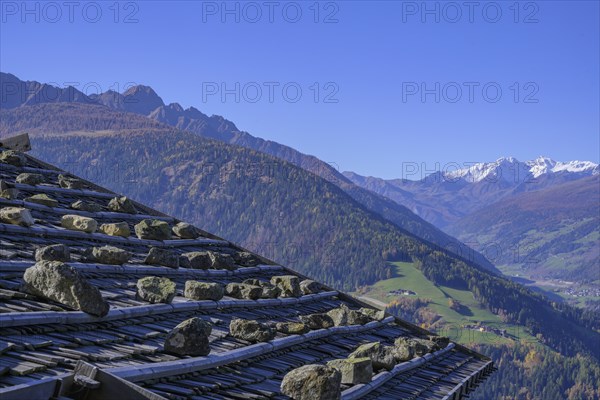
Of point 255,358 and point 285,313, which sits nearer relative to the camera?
point 255,358

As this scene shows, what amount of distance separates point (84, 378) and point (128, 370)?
1013 mm

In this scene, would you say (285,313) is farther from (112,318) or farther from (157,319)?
(112,318)

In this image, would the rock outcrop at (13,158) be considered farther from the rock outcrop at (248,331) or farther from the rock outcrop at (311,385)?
the rock outcrop at (311,385)

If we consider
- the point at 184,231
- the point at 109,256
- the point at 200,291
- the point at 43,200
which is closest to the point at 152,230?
the point at 184,231

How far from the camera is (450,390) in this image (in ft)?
36.7

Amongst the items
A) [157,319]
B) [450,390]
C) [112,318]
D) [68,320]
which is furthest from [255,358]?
[450,390]

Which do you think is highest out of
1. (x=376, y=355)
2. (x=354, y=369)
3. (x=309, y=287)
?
(x=309, y=287)

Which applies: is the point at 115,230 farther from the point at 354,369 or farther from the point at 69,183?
the point at 354,369

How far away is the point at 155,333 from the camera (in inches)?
Result: 307

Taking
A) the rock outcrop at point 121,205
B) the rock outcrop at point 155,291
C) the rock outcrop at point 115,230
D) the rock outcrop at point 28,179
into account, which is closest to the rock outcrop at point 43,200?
the rock outcrop at point 28,179

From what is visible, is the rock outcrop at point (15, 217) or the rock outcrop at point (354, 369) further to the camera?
the rock outcrop at point (15, 217)

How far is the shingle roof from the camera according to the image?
6.16 m

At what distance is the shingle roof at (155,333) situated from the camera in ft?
20.2

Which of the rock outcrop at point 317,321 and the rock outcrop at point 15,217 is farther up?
the rock outcrop at point 15,217
